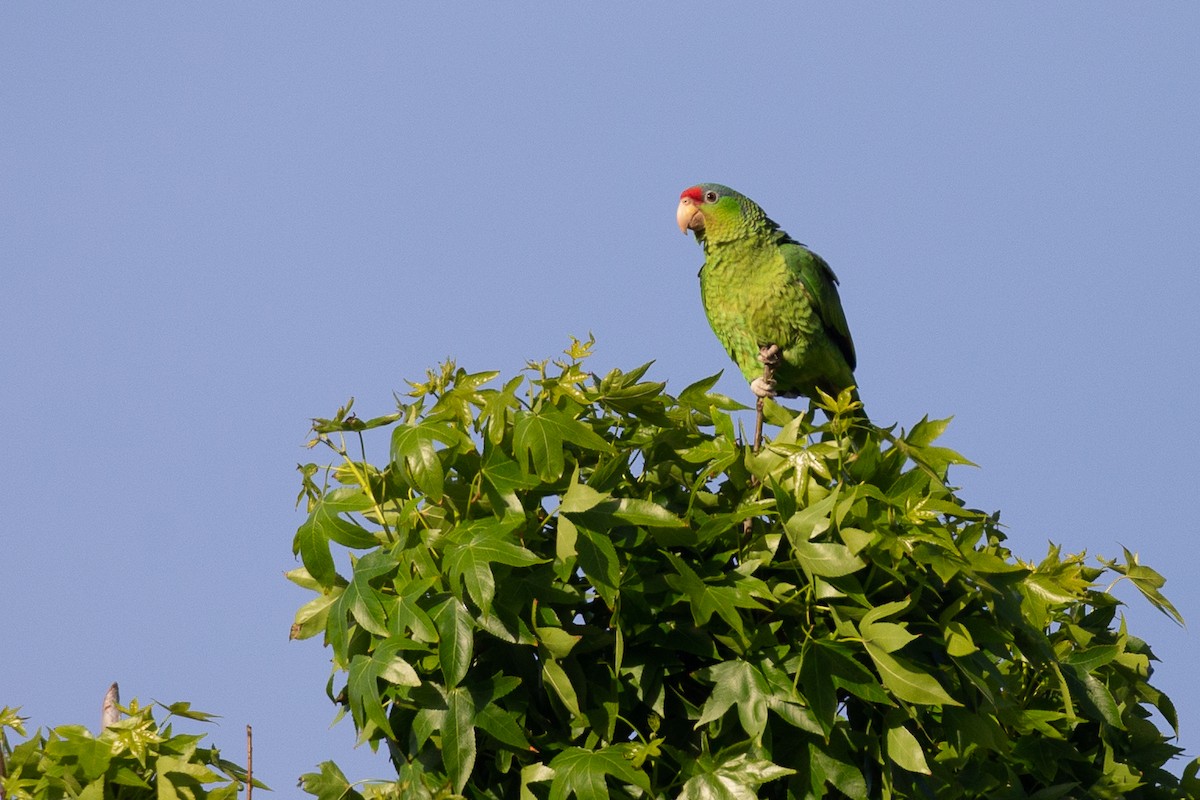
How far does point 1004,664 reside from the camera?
4.05 meters

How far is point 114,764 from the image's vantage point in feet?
10.6

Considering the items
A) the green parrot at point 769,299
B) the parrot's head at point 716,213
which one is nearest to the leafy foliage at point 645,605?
the green parrot at point 769,299

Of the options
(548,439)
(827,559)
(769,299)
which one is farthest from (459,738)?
(769,299)

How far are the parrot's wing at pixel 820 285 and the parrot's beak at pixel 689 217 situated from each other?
2.30ft

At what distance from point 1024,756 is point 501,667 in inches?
72.6

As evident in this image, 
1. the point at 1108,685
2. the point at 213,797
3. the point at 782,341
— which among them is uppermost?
the point at 782,341

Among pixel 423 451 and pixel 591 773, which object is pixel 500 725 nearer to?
pixel 591 773

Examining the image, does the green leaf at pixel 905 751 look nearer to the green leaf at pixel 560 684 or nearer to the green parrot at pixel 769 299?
the green leaf at pixel 560 684

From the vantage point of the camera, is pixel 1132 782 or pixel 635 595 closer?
pixel 635 595

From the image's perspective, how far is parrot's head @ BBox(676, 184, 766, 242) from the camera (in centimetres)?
750

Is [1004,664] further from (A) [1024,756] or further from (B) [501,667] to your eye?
(B) [501,667]

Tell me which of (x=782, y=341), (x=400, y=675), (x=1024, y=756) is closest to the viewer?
(x=400, y=675)

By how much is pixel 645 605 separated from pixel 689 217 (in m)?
4.95

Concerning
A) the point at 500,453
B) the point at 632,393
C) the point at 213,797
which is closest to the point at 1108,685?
the point at 632,393
